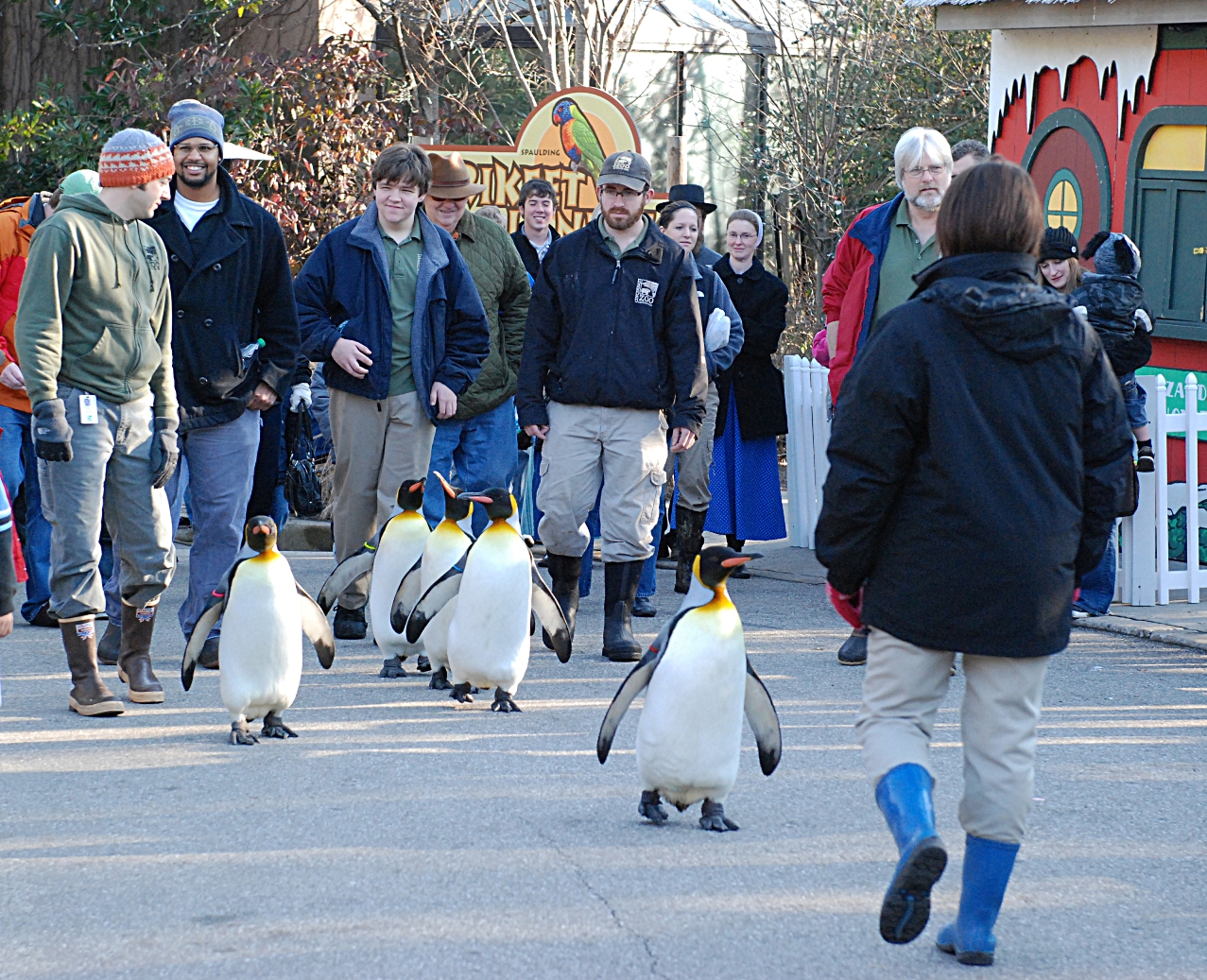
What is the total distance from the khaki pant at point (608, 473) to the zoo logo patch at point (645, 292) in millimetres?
479

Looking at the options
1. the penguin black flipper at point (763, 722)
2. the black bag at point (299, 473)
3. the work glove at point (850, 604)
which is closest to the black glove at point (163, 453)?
the penguin black flipper at point (763, 722)

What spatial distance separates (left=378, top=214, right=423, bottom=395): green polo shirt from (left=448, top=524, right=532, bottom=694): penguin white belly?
5.00ft

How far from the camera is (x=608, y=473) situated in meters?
7.12

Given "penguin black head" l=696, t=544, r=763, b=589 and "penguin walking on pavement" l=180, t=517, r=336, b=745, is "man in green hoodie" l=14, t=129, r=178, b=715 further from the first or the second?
"penguin black head" l=696, t=544, r=763, b=589

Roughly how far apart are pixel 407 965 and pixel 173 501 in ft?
11.5

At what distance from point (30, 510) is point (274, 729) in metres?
2.72

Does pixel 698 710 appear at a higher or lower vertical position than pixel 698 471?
lower

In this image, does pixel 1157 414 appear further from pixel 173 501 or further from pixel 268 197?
pixel 268 197

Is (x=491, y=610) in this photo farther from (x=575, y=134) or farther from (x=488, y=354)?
(x=575, y=134)

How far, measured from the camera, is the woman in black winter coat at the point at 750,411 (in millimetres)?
9508

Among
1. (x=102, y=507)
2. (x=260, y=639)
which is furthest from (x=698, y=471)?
(x=260, y=639)

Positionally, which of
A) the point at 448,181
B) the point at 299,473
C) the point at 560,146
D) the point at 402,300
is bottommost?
the point at 299,473

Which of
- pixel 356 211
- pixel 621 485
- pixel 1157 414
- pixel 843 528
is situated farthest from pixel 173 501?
pixel 356 211

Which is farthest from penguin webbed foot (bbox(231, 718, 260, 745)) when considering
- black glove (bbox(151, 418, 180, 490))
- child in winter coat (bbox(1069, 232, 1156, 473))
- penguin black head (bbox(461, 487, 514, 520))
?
child in winter coat (bbox(1069, 232, 1156, 473))
